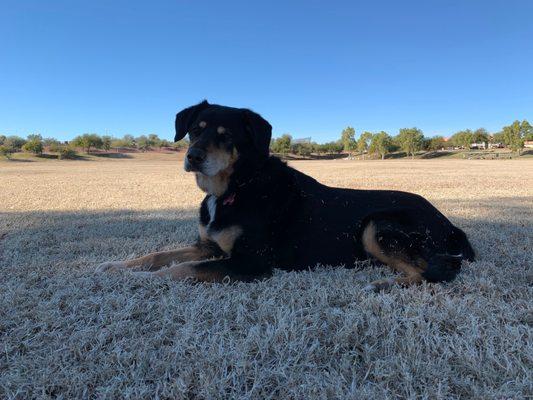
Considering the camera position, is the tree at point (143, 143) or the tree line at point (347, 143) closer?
the tree line at point (347, 143)

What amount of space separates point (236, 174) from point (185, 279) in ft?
3.78

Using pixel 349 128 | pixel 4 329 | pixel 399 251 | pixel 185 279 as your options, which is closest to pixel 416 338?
pixel 399 251

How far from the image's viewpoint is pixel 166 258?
152 inches

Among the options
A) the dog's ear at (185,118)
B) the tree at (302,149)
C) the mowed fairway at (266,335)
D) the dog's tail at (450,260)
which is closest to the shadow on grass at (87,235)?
→ the mowed fairway at (266,335)

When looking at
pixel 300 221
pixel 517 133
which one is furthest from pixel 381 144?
pixel 300 221

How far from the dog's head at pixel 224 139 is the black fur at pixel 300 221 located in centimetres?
1

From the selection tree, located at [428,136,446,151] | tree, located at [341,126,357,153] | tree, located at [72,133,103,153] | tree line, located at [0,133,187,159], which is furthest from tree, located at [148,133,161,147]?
tree, located at [428,136,446,151]

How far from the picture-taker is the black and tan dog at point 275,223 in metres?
3.42

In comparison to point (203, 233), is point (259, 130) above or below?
above

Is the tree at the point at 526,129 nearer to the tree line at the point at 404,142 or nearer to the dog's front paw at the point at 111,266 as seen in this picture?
the tree line at the point at 404,142

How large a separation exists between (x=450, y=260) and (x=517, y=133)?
10739 cm

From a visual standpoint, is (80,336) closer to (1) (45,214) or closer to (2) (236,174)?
(2) (236,174)

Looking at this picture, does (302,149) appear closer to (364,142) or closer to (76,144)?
(364,142)

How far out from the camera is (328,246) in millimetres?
3756
